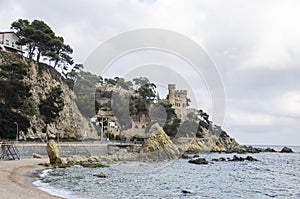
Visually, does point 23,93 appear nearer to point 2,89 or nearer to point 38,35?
point 2,89

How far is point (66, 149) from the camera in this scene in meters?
50.6

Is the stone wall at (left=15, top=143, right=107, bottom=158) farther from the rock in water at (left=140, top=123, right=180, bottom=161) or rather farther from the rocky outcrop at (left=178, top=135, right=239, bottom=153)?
the rocky outcrop at (left=178, top=135, right=239, bottom=153)

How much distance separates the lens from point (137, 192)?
74.7 ft

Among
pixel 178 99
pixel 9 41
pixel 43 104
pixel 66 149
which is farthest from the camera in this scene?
pixel 178 99

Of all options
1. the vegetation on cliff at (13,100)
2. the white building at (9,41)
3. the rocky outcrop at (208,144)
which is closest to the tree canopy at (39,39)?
the white building at (9,41)

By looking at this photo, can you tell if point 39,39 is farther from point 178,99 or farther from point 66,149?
point 178,99

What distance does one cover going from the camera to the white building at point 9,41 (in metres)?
67.5

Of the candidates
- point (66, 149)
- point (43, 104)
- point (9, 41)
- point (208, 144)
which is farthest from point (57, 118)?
point (208, 144)

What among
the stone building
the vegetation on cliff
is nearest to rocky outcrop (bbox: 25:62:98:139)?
the vegetation on cliff

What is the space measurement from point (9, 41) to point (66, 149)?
3000cm

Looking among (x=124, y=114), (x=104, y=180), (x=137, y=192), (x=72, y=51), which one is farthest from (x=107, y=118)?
(x=137, y=192)

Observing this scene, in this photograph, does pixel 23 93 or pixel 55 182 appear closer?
pixel 55 182

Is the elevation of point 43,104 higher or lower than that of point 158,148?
higher

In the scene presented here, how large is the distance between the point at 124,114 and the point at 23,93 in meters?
35.6
